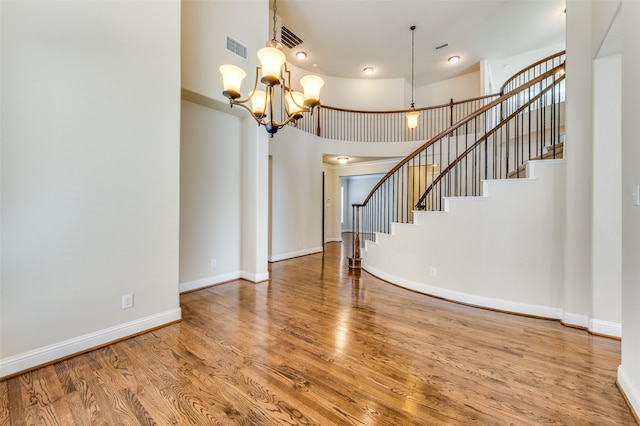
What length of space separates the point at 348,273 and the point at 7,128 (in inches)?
168

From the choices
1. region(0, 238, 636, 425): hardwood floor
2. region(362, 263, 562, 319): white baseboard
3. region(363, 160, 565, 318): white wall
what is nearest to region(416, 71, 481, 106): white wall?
region(363, 160, 565, 318): white wall

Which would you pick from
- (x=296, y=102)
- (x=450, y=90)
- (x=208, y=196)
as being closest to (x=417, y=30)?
(x=450, y=90)

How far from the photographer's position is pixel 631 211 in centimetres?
160

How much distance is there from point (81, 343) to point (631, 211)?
4.07m

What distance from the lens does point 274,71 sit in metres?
2.33

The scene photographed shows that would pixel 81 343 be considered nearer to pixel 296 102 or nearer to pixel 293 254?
pixel 296 102

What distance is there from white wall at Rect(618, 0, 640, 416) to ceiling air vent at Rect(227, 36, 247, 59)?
3.85 meters

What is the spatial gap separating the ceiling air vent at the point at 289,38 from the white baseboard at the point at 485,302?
217 inches

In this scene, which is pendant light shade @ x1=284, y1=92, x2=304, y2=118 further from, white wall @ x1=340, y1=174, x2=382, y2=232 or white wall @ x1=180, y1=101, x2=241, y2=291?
white wall @ x1=340, y1=174, x2=382, y2=232

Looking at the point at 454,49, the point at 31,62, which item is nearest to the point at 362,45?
the point at 454,49

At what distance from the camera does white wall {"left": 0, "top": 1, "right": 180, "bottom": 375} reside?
1.88 meters

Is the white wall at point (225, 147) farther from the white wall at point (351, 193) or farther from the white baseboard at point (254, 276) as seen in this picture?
the white wall at point (351, 193)

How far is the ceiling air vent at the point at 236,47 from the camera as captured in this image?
365cm

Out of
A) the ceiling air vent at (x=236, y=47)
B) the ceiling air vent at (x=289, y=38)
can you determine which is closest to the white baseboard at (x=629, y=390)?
the ceiling air vent at (x=236, y=47)
